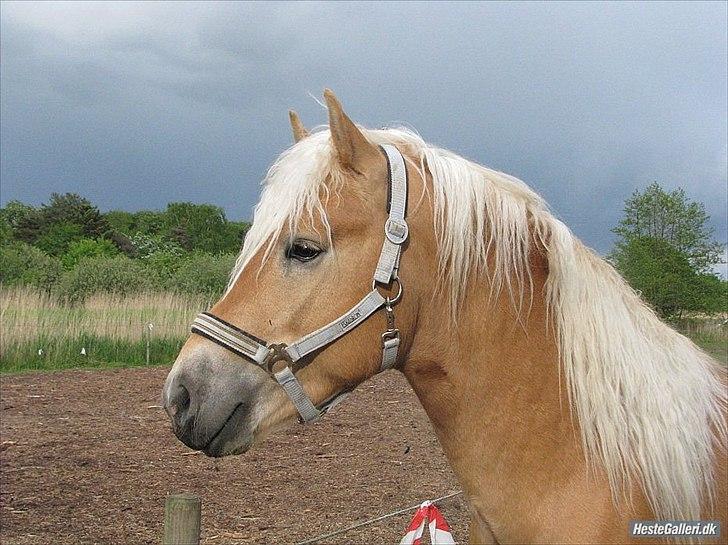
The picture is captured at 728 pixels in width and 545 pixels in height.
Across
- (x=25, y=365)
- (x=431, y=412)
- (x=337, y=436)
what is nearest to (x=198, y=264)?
(x=25, y=365)

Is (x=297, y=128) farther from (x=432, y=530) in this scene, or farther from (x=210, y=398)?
(x=432, y=530)

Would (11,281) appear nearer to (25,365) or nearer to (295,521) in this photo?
(25,365)

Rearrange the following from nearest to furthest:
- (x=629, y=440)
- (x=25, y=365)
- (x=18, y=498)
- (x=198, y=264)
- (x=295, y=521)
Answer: (x=629, y=440) < (x=295, y=521) < (x=18, y=498) < (x=25, y=365) < (x=198, y=264)

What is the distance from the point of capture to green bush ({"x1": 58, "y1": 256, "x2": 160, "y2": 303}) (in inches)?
778

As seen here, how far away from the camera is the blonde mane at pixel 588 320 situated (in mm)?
1824

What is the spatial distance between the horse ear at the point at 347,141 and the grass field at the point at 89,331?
45.6 ft

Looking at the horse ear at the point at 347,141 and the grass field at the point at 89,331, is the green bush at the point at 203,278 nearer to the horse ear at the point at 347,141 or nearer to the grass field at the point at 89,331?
the grass field at the point at 89,331

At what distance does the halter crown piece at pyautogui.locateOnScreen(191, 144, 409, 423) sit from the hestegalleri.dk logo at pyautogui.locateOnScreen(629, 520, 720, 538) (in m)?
0.82

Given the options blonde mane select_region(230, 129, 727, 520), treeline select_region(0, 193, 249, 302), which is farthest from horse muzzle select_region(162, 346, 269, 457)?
treeline select_region(0, 193, 249, 302)

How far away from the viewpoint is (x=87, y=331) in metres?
15.5

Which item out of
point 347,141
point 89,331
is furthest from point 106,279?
point 347,141

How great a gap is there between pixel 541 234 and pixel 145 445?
735cm

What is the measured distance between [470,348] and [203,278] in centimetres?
2103

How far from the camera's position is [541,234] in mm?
2037
